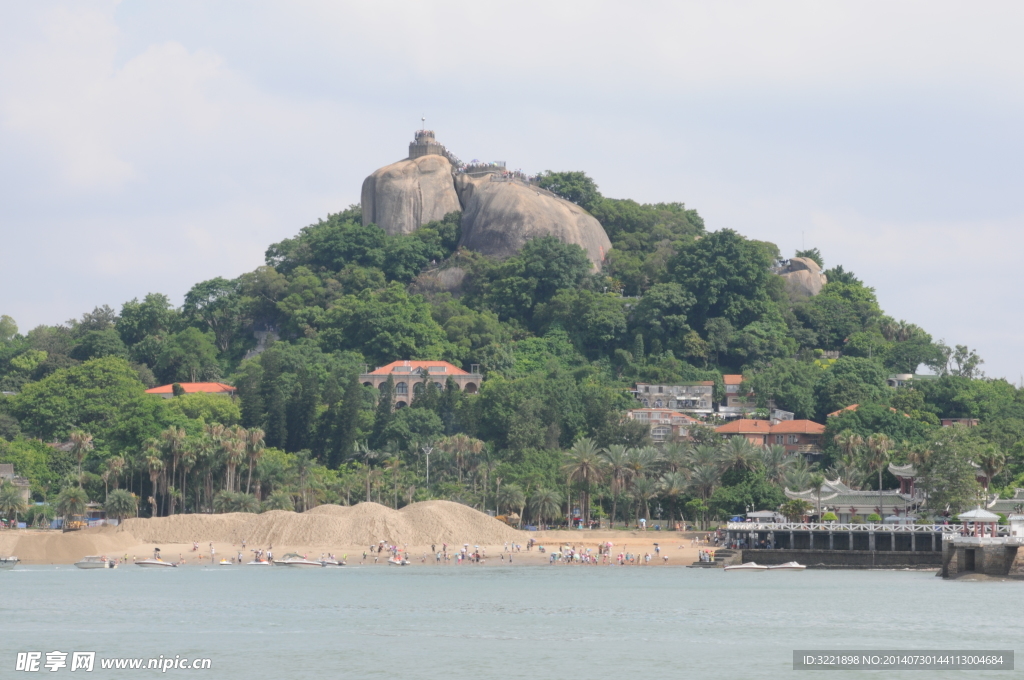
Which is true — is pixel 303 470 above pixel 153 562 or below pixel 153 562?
above

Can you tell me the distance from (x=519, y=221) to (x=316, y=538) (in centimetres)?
8060

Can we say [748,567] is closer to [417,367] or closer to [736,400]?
[736,400]

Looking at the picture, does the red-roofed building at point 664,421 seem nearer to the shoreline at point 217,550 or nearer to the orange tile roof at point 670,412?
the orange tile roof at point 670,412

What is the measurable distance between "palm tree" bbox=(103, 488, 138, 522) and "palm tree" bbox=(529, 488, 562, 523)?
30.5 m

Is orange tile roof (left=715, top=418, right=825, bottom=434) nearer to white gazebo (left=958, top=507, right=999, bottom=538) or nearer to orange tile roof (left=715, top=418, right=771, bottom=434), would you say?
orange tile roof (left=715, top=418, right=771, bottom=434)

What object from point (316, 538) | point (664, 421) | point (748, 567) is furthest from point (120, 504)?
point (664, 421)

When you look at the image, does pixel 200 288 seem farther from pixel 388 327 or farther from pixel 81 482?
pixel 81 482

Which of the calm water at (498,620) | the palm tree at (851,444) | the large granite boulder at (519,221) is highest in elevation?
the large granite boulder at (519,221)

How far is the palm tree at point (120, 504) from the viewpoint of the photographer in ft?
377

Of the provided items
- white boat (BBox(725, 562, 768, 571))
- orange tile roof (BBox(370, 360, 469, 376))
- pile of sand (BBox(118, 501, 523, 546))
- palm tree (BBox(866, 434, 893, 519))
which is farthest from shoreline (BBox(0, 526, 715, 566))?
orange tile roof (BBox(370, 360, 469, 376))

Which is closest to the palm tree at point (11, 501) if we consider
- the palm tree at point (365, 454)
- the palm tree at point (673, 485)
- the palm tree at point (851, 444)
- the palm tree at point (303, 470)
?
the palm tree at point (303, 470)

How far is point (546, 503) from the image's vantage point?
118562mm

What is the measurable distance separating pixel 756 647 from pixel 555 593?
23.2m

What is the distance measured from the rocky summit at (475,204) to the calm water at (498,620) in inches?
3590
